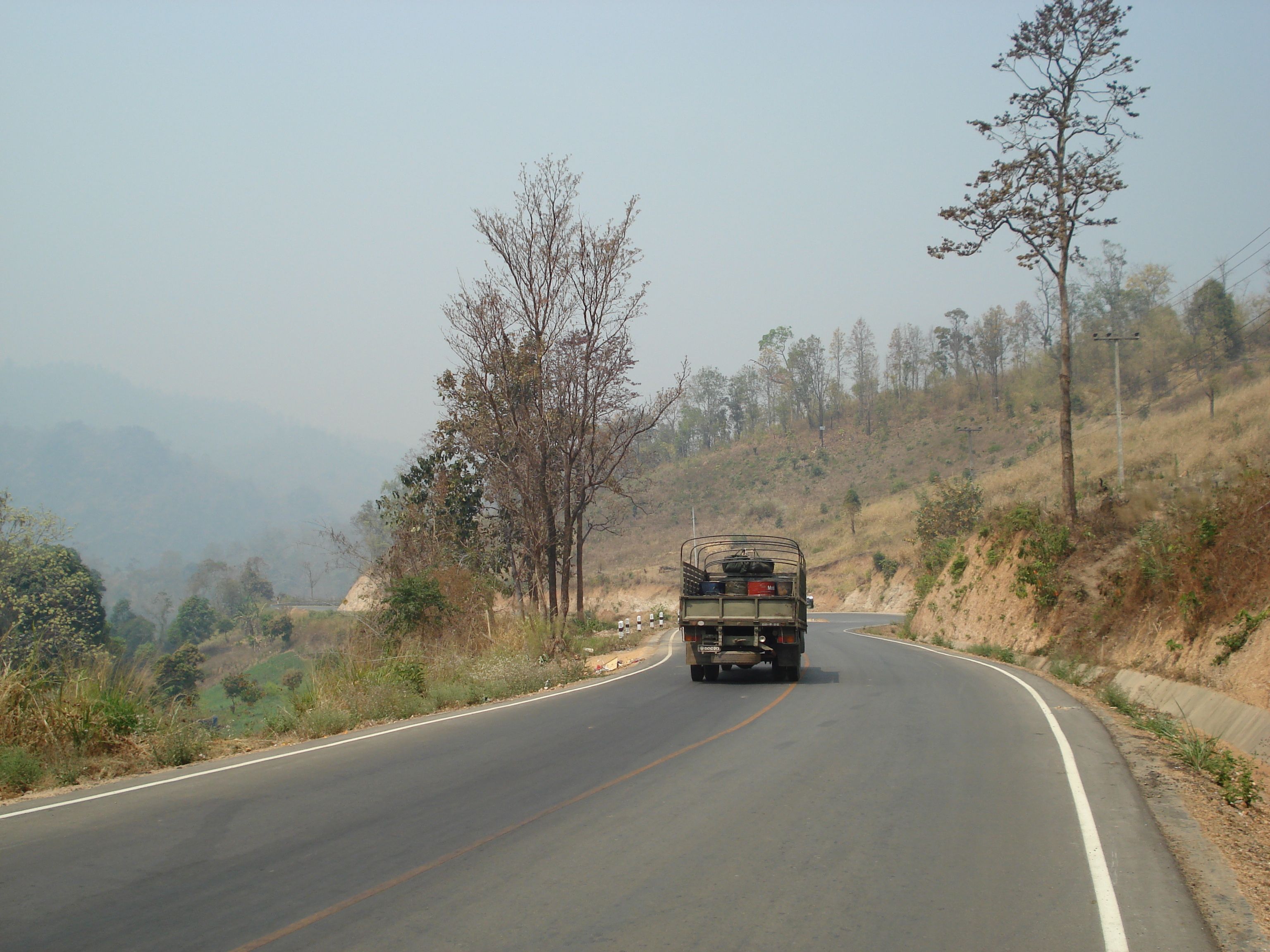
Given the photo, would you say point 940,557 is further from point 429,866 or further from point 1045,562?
point 429,866

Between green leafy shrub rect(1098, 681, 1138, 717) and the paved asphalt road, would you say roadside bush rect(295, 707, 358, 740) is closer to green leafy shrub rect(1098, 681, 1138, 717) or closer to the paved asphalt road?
the paved asphalt road

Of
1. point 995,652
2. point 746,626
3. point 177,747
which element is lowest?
point 995,652

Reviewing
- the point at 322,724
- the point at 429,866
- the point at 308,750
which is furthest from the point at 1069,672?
the point at 429,866

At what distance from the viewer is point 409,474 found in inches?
1535

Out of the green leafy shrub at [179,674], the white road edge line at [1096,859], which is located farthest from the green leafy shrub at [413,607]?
the white road edge line at [1096,859]

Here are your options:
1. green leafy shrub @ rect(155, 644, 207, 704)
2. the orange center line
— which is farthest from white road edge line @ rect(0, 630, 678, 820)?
the orange center line

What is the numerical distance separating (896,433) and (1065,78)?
299ft

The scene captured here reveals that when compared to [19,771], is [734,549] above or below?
above

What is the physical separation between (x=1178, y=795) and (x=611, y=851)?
539 centimetres

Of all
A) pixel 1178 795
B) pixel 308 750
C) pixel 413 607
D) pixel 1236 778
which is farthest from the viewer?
pixel 413 607

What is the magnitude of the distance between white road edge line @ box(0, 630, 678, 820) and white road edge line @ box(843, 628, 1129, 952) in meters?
8.02

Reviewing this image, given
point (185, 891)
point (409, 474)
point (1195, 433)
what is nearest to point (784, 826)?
point (185, 891)

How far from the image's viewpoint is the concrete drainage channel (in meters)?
4.96

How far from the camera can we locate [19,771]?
8281mm
